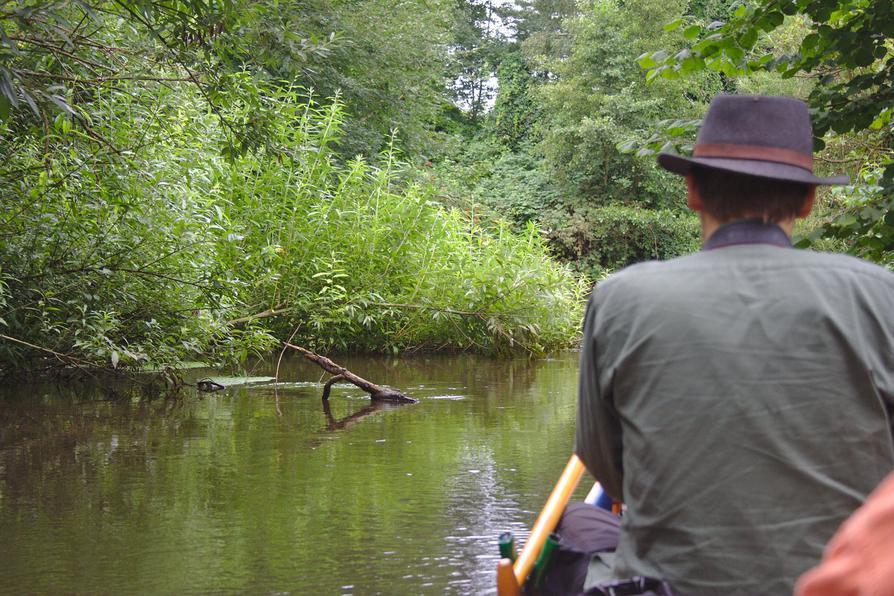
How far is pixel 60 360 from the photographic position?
9.54 meters

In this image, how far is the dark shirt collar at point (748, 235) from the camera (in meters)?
2.24

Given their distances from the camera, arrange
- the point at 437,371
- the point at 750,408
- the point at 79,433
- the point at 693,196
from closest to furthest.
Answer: the point at 750,408, the point at 693,196, the point at 79,433, the point at 437,371

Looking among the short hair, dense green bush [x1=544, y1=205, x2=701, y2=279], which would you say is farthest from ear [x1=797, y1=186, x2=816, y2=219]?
dense green bush [x1=544, y1=205, x2=701, y2=279]

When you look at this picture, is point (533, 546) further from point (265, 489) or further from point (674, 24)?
point (265, 489)

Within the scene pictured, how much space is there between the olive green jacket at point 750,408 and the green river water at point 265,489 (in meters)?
2.68

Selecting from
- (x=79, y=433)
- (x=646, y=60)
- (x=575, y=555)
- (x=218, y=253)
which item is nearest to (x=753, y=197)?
(x=575, y=555)

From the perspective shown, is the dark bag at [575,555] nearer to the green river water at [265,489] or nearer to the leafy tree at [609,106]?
the green river water at [265,489]

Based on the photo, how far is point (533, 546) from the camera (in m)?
2.64

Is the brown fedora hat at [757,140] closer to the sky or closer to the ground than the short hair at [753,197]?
closer to the sky

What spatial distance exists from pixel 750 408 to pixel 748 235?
38cm

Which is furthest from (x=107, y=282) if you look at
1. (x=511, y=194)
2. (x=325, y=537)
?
(x=511, y=194)

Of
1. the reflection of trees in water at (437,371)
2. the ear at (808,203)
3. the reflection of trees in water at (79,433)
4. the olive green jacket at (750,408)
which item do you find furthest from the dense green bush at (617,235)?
the olive green jacket at (750,408)

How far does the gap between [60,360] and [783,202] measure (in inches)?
328

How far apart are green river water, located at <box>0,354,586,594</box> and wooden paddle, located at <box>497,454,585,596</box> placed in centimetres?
194
